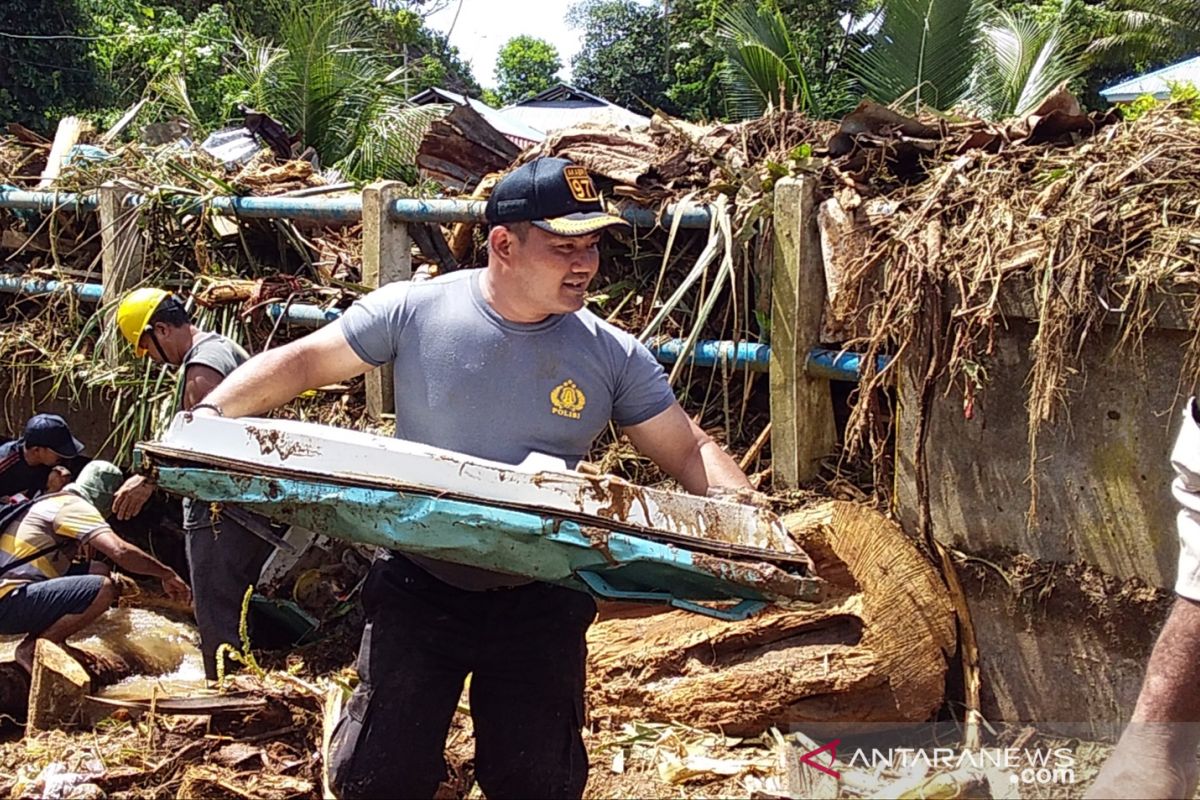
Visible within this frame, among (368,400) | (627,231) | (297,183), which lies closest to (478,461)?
(627,231)

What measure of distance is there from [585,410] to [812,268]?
1.37 meters

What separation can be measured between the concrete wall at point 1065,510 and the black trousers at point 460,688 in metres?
1.47

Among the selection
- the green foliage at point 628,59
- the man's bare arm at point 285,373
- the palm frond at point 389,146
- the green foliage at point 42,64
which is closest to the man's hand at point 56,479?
the man's bare arm at point 285,373

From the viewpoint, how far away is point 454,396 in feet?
9.77

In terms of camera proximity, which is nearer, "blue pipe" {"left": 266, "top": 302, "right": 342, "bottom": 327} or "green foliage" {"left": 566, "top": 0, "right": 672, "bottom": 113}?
"blue pipe" {"left": 266, "top": 302, "right": 342, "bottom": 327}

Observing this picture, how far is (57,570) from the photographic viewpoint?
5.30 metres

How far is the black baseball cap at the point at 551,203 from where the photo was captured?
9.58ft

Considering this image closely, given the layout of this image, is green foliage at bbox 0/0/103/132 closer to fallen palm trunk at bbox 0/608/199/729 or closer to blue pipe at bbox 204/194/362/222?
blue pipe at bbox 204/194/362/222

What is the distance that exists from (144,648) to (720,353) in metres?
3.07

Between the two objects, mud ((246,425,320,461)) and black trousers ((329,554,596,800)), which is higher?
mud ((246,425,320,461))

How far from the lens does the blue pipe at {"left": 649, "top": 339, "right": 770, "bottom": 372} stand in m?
4.19

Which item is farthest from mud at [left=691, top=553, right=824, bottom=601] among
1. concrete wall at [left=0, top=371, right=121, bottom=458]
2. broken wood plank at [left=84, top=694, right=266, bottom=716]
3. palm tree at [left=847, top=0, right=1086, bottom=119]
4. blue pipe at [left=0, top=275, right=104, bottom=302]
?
palm tree at [left=847, top=0, right=1086, bottom=119]

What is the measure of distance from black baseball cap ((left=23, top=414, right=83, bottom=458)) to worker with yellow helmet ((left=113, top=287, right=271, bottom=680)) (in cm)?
54

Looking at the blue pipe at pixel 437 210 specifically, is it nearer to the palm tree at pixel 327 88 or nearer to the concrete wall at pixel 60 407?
the concrete wall at pixel 60 407
